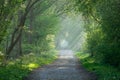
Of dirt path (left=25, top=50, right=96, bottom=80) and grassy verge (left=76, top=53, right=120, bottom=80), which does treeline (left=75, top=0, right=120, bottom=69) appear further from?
dirt path (left=25, top=50, right=96, bottom=80)

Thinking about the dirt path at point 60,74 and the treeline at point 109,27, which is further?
the treeline at point 109,27

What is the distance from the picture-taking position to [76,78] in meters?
23.2

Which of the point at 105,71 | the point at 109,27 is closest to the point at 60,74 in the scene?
the point at 105,71

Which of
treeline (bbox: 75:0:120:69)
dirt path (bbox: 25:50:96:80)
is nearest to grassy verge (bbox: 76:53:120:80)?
dirt path (bbox: 25:50:96:80)

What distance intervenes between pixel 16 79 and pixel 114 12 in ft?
32.2

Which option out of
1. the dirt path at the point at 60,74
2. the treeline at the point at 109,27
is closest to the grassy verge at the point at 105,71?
the dirt path at the point at 60,74

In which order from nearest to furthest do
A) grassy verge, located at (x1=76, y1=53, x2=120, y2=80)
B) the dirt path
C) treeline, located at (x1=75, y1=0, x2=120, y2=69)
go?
grassy verge, located at (x1=76, y1=53, x2=120, y2=80)
the dirt path
treeline, located at (x1=75, y1=0, x2=120, y2=69)

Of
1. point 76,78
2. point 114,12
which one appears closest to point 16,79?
point 76,78

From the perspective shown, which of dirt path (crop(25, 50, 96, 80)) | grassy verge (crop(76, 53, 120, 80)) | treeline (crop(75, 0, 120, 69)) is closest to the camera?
grassy verge (crop(76, 53, 120, 80))

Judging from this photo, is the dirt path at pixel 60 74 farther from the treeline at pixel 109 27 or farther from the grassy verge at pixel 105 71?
the treeline at pixel 109 27

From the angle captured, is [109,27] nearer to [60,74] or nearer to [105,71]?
[105,71]

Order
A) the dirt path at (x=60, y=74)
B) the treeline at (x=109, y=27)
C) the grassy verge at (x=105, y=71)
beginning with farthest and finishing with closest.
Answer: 1. the treeline at (x=109, y=27)
2. the dirt path at (x=60, y=74)
3. the grassy verge at (x=105, y=71)

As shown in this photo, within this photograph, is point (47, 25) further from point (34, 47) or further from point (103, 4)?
point (103, 4)

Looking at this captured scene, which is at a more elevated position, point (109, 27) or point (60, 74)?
point (109, 27)
